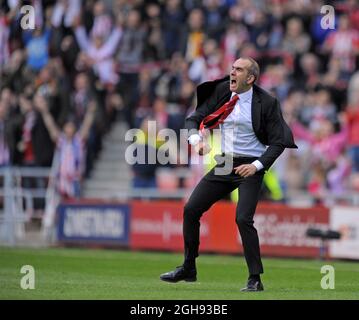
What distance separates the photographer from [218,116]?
12.7m

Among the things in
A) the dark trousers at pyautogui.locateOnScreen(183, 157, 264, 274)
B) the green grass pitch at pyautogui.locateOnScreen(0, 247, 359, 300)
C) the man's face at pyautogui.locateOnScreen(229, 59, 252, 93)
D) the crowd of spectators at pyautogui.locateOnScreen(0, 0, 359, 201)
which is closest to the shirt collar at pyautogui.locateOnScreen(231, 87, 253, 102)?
the man's face at pyautogui.locateOnScreen(229, 59, 252, 93)

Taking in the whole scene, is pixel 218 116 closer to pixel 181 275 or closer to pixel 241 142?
pixel 241 142

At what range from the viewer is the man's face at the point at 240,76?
40.8ft

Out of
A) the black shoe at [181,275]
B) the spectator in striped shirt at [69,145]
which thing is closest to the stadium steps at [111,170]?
the spectator in striped shirt at [69,145]

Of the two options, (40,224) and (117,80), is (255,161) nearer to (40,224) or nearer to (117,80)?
(40,224)

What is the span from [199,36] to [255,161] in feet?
41.0

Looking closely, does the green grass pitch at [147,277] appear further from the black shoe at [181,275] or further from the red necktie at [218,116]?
the red necktie at [218,116]

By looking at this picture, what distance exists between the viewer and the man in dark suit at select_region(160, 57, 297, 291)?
40.7 ft

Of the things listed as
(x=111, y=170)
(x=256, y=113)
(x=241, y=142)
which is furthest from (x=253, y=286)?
(x=111, y=170)

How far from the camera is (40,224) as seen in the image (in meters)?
23.5

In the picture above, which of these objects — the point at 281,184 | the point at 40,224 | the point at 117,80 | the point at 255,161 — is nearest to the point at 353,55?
the point at 281,184

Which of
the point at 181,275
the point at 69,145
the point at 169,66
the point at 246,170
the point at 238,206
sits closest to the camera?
the point at 246,170

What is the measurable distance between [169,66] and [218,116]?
12.6 metres

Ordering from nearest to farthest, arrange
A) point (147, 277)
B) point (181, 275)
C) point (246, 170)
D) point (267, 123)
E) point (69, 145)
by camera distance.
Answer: point (246, 170)
point (267, 123)
point (181, 275)
point (147, 277)
point (69, 145)
